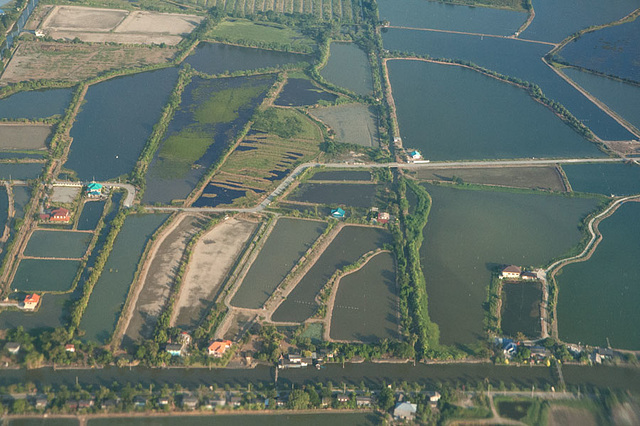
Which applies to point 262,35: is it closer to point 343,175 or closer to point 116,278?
point 343,175

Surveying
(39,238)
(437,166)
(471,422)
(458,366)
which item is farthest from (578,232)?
(39,238)

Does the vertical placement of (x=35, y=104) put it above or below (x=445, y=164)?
below

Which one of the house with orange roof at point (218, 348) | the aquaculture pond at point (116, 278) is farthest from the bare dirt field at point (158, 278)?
the house with orange roof at point (218, 348)

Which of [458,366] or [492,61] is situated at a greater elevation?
[492,61]

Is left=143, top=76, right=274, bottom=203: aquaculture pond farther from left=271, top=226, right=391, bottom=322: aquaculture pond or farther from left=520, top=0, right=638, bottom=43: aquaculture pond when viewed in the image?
left=520, top=0, right=638, bottom=43: aquaculture pond

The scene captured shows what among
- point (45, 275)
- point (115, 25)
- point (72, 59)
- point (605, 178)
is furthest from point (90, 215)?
point (115, 25)

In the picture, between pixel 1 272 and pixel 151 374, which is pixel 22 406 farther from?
pixel 1 272
